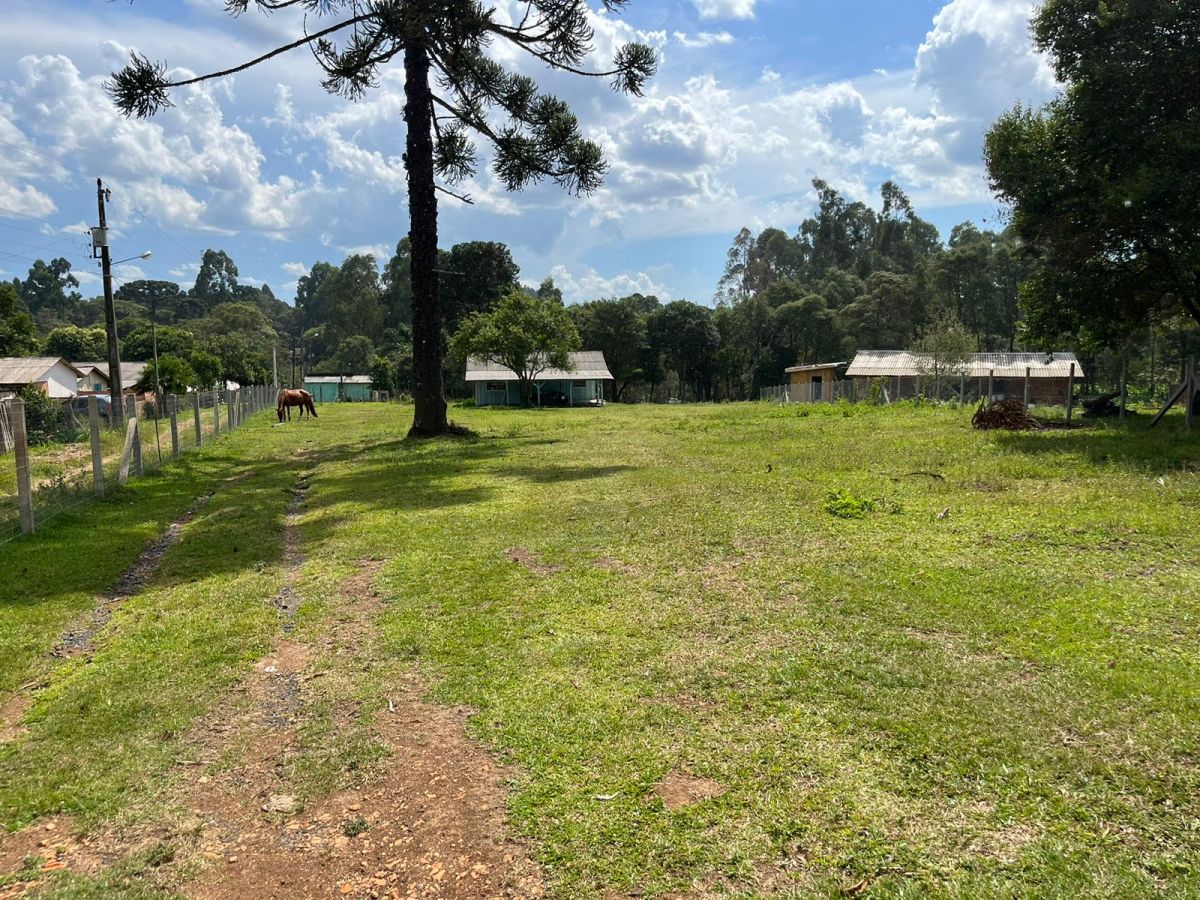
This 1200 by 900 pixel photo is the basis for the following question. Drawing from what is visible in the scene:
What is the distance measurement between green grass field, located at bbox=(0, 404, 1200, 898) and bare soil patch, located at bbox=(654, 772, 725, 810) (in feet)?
0.13

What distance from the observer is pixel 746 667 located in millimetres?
4402

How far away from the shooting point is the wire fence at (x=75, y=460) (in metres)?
8.54

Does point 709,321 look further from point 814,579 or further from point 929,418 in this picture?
point 814,579

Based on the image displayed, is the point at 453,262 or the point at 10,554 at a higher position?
the point at 453,262

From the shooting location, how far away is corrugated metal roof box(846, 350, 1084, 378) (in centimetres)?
4403

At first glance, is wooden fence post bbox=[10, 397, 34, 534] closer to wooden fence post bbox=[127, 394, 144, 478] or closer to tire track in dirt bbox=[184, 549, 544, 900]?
wooden fence post bbox=[127, 394, 144, 478]

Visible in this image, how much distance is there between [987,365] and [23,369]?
54.6 metres

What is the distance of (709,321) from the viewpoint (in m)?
68.1

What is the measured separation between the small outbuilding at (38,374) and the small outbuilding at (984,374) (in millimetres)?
42576

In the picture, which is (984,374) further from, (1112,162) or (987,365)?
(1112,162)

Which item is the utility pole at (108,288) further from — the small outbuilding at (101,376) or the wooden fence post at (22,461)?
the small outbuilding at (101,376)

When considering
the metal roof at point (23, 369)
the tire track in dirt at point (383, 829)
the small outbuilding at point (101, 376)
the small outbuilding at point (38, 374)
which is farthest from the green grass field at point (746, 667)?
the small outbuilding at point (101, 376)

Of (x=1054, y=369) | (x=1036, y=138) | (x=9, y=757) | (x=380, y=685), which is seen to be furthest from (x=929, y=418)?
(x=1054, y=369)

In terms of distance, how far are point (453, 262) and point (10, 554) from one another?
57.8 m
